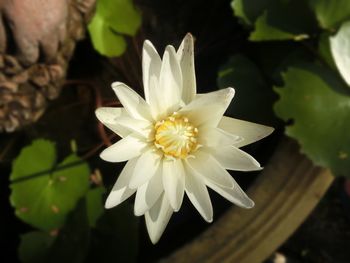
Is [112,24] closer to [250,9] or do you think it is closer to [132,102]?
[250,9]

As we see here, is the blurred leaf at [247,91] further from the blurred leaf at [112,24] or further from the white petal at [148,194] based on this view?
the white petal at [148,194]

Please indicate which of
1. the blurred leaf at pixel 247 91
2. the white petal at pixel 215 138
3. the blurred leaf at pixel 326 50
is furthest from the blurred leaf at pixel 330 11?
the white petal at pixel 215 138

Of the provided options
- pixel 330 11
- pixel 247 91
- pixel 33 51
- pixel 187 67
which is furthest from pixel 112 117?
pixel 330 11

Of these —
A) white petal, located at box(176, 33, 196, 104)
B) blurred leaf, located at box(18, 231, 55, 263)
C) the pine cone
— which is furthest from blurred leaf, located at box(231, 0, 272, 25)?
blurred leaf, located at box(18, 231, 55, 263)

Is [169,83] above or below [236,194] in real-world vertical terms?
above

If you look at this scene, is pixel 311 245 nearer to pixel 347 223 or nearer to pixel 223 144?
pixel 347 223

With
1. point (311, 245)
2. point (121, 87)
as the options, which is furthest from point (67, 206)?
point (311, 245)
